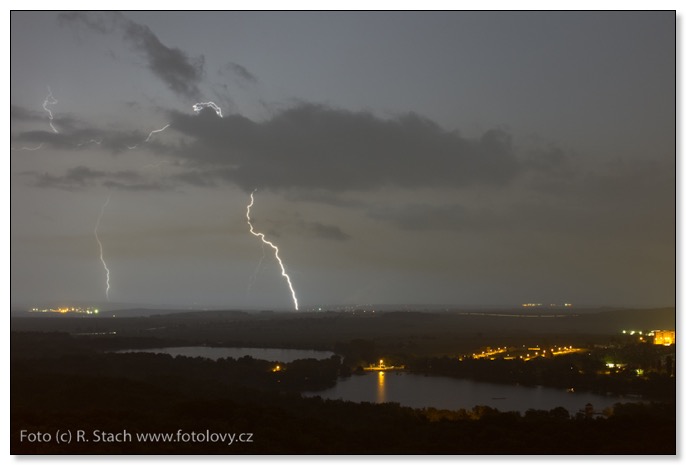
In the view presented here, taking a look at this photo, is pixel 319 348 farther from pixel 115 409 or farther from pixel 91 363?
pixel 115 409

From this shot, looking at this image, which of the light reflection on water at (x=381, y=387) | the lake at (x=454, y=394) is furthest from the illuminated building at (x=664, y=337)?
the light reflection on water at (x=381, y=387)

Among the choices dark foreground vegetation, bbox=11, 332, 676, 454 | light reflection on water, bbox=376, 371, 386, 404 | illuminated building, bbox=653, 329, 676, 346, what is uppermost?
illuminated building, bbox=653, 329, 676, 346

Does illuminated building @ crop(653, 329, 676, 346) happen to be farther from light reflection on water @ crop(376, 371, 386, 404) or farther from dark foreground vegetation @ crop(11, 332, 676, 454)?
dark foreground vegetation @ crop(11, 332, 676, 454)

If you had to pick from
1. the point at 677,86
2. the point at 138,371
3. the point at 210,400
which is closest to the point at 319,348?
the point at 138,371

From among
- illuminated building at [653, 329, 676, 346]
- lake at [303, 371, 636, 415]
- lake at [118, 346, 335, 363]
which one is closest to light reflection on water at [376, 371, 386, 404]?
lake at [303, 371, 636, 415]

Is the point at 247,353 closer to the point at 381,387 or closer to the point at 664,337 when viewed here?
the point at 381,387

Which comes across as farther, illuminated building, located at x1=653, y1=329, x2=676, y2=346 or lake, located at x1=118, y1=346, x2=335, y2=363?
lake, located at x1=118, y1=346, x2=335, y2=363
